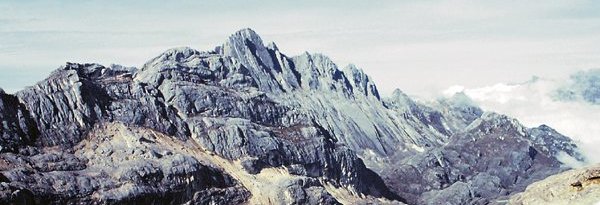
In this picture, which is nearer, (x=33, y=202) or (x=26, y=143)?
(x=33, y=202)

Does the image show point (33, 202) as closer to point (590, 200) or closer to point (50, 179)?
point (50, 179)

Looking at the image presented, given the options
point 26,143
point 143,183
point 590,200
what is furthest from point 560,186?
point 26,143

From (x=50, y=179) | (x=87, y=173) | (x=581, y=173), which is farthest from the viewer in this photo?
(x=87, y=173)

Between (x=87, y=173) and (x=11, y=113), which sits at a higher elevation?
(x=11, y=113)

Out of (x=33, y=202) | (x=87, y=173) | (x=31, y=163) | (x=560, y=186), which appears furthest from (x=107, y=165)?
(x=560, y=186)

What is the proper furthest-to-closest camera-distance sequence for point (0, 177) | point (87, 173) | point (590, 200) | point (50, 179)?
point (87, 173) → point (50, 179) → point (0, 177) → point (590, 200)

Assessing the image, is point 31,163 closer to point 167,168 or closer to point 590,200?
point 167,168
